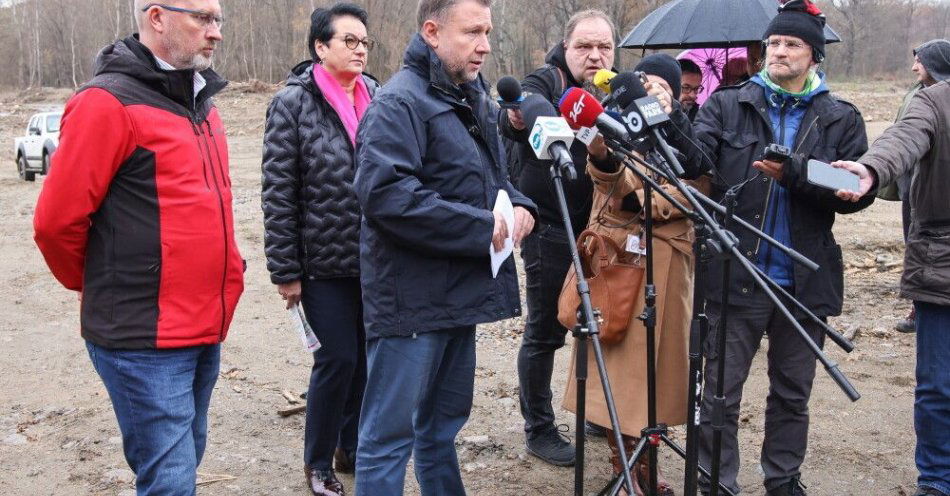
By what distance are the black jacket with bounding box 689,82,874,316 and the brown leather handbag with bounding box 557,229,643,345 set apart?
0.44 metres

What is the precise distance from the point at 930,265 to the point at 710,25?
8.23ft

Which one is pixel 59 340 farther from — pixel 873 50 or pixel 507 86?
pixel 873 50

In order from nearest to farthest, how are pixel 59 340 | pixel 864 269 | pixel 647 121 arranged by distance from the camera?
pixel 647 121 < pixel 59 340 < pixel 864 269

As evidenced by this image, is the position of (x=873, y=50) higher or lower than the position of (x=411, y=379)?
higher

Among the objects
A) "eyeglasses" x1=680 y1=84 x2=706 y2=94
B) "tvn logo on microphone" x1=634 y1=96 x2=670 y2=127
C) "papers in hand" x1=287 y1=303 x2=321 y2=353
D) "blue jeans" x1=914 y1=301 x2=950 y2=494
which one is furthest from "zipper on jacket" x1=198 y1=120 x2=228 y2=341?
"eyeglasses" x1=680 y1=84 x2=706 y2=94

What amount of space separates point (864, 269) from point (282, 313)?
18.1 ft

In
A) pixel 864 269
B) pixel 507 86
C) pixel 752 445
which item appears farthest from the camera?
pixel 864 269

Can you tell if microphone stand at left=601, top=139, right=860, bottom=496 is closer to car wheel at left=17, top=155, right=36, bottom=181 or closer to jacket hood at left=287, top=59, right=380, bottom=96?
jacket hood at left=287, top=59, right=380, bottom=96

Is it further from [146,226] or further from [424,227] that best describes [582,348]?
[146,226]

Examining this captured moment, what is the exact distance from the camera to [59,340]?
6875mm

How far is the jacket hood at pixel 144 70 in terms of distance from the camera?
276 cm

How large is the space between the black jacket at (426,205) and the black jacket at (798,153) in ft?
3.81

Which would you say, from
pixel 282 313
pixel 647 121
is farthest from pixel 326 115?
pixel 282 313

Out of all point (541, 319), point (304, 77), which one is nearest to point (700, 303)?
point (541, 319)
